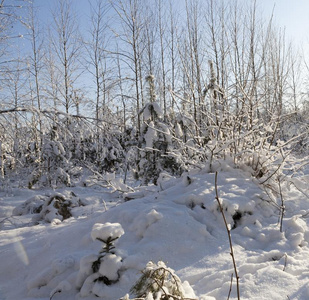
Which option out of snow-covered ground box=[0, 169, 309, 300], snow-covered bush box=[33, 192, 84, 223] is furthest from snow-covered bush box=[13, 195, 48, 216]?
snow-covered ground box=[0, 169, 309, 300]

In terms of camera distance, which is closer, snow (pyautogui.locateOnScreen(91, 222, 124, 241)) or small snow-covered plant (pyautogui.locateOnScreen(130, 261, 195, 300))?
small snow-covered plant (pyautogui.locateOnScreen(130, 261, 195, 300))

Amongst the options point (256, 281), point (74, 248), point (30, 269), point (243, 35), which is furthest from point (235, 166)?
point (243, 35)

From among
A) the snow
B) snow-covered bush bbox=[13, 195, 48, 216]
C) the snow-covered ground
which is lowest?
snow-covered bush bbox=[13, 195, 48, 216]

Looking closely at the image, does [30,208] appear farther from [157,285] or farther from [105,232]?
[157,285]

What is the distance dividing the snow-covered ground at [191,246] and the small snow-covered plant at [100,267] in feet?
0.11

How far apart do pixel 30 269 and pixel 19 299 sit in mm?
318

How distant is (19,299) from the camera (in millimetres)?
1662

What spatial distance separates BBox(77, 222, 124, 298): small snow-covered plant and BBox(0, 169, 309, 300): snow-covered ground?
0.11 ft

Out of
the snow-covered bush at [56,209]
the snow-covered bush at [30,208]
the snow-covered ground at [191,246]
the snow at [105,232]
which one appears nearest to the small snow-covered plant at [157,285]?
the snow-covered ground at [191,246]

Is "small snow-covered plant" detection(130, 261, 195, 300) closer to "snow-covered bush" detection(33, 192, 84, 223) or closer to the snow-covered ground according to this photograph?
the snow-covered ground

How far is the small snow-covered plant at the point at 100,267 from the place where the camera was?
5.10ft

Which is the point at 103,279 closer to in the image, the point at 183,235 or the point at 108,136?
the point at 183,235

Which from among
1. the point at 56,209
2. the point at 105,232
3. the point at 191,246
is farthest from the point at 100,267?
the point at 56,209

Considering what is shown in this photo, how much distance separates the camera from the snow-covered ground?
1498mm
